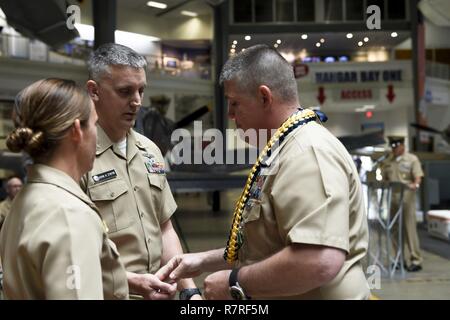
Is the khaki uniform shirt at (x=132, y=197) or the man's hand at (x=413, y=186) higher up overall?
the khaki uniform shirt at (x=132, y=197)

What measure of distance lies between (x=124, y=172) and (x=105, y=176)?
0.28 feet

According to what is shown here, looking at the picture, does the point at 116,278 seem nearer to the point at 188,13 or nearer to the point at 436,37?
the point at 188,13

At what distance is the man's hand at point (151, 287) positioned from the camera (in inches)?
76.1

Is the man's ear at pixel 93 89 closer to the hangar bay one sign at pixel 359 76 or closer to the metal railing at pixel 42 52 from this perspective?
the metal railing at pixel 42 52

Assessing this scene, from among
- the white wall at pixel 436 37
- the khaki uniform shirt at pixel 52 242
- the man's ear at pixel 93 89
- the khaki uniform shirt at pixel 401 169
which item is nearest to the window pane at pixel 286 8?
the khaki uniform shirt at pixel 401 169

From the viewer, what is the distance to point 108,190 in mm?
2119

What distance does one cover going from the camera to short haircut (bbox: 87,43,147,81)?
214 cm

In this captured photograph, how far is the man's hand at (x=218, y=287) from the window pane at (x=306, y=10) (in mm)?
9650

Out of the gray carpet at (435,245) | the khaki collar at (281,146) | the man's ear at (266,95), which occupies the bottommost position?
the gray carpet at (435,245)

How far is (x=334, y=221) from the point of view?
1.42 m

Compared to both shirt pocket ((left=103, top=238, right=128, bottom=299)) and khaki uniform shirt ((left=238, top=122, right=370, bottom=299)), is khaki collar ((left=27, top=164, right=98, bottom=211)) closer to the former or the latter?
shirt pocket ((left=103, top=238, right=128, bottom=299))

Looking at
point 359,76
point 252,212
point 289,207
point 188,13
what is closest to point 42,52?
point 188,13
